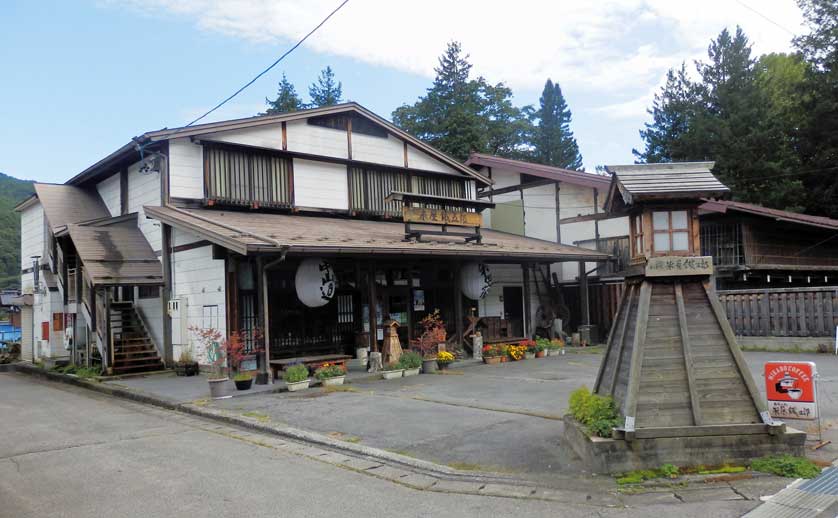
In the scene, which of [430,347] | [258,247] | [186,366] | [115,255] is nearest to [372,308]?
[430,347]

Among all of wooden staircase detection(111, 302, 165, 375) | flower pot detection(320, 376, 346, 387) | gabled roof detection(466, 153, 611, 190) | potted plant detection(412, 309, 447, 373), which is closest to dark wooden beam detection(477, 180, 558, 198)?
gabled roof detection(466, 153, 611, 190)

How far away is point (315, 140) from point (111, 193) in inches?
271

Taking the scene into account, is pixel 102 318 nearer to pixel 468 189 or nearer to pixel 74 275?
pixel 74 275

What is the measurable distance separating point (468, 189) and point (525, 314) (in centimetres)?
541

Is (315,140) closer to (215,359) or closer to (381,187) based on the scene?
(381,187)

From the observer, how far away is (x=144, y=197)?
17.1 meters

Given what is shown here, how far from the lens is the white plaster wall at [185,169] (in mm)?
15711

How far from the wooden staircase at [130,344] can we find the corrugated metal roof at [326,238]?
3501 mm

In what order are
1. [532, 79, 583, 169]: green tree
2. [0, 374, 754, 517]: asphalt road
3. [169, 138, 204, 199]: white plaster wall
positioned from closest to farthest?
[0, 374, 754, 517]: asphalt road < [169, 138, 204, 199]: white plaster wall < [532, 79, 583, 169]: green tree

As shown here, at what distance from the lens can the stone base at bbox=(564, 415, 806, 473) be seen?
5922mm

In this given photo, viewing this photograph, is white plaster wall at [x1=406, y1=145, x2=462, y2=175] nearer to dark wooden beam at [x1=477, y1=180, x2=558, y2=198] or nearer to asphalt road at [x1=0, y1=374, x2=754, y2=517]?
dark wooden beam at [x1=477, y1=180, x2=558, y2=198]

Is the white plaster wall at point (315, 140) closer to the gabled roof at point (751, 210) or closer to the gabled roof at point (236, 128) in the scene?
the gabled roof at point (236, 128)

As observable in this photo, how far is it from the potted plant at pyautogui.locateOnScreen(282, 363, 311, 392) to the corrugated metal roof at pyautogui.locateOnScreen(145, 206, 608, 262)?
241 centimetres

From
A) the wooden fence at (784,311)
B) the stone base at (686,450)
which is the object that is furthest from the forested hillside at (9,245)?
the stone base at (686,450)
